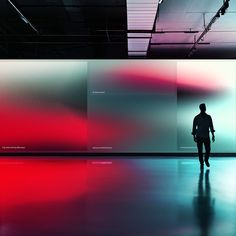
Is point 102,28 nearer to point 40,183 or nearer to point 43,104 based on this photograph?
point 43,104

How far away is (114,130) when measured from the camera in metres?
14.0

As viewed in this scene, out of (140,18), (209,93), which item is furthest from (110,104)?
(140,18)

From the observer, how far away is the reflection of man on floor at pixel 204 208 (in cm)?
421

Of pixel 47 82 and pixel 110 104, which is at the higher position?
pixel 47 82

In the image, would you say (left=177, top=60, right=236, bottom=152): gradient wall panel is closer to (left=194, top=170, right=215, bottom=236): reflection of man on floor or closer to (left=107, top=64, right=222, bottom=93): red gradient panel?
(left=107, top=64, right=222, bottom=93): red gradient panel

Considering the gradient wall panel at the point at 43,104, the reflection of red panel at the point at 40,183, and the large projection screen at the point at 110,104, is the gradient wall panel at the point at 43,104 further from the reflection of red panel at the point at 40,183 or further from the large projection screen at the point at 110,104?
the reflection of red panel at the point at 40,183

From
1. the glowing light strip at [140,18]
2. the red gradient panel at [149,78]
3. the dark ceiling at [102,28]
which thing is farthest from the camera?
the red gradient panel at [149,78]

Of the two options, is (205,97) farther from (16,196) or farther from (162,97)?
(16,196)

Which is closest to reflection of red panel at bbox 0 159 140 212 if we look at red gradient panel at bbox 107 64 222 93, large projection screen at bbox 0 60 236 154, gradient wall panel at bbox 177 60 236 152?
large projection screen at bbox 0 60 236 154

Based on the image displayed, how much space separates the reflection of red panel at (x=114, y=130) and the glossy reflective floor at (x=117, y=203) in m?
4.58

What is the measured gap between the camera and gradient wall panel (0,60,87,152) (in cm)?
1395

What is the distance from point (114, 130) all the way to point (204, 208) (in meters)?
8.98

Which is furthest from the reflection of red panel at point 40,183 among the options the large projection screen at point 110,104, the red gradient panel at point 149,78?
the red gradient panel at point 149,78

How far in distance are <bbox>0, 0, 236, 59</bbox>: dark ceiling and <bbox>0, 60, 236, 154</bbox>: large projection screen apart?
50cm
